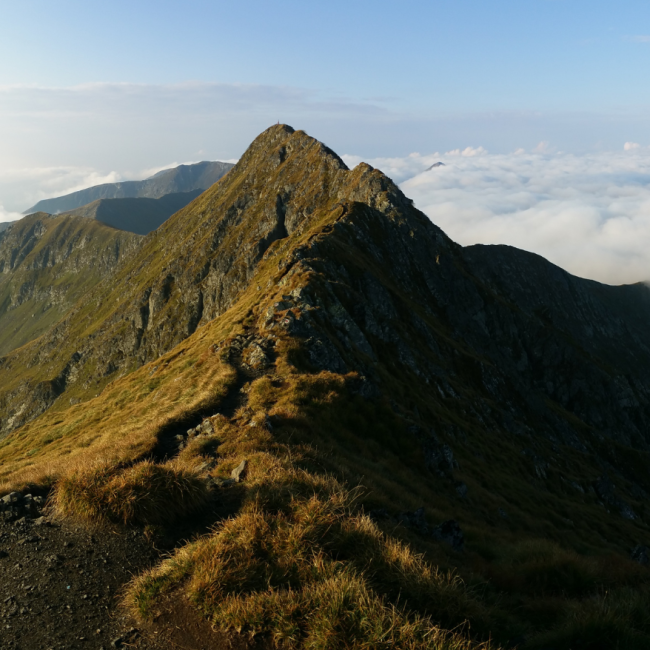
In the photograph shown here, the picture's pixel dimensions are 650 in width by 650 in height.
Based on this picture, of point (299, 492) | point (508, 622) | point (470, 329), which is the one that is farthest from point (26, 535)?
point (470, 329)

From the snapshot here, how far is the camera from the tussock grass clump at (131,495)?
10.3m

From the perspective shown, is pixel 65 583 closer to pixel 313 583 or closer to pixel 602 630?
pixel 313 583

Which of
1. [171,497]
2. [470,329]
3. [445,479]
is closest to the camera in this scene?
[171,497]

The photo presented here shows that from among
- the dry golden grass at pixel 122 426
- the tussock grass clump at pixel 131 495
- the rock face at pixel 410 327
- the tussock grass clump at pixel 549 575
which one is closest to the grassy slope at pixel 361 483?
the tussock grass clump at pixel 549 575

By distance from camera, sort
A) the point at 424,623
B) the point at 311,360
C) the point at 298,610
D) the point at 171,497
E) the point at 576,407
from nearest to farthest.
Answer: the point at 424,623 → the point at 298,610 → the point at 171,497 → the point at 311,360 → the point at 576,407

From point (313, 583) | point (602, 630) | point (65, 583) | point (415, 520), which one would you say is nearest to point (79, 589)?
point (65, 583)

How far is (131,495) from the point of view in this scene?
10359mm

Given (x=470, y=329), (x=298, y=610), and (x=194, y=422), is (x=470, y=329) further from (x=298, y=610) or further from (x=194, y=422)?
(x=298, y=610)

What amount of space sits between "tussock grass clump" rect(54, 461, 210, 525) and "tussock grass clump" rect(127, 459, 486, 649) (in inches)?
55.8

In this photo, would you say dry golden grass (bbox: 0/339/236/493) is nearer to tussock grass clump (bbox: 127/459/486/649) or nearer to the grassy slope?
the grassy slope

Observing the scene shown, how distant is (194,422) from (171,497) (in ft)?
31.3

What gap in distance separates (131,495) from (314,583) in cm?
508

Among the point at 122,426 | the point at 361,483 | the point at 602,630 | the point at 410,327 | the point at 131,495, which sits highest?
the point at 410,327

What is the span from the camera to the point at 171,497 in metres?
10.7
